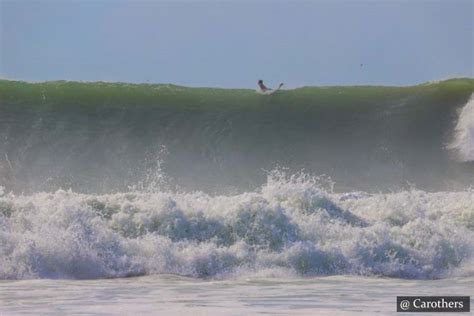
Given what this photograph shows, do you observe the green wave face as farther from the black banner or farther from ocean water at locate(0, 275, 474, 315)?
the black banner

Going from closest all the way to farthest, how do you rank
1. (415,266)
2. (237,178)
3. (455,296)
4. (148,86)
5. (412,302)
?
(412,302)
(455,296)
(415,266)
(237,178)
(148,86)

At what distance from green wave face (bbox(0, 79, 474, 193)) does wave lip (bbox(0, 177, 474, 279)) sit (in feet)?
18.4

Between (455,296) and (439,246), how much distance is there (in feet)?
10.9

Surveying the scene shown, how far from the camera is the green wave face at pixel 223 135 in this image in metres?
19.2

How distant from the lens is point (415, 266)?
433 inches

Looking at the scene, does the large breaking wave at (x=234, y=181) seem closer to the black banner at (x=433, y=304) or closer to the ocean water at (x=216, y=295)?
the ocean water at (x=216, y=295)

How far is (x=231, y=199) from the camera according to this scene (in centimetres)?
1251

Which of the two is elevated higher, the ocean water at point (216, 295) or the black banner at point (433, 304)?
the ocean water at point (216, 295)

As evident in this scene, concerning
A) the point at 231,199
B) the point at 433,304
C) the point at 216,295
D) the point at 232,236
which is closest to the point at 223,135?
the point at 231,199

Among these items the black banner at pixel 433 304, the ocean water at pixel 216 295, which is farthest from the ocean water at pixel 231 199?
the black banner at pixel 433 304

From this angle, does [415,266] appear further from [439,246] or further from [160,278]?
[160,278]

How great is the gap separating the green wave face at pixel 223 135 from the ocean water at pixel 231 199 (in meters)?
0.05

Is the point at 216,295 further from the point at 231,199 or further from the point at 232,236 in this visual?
the point at 231,199

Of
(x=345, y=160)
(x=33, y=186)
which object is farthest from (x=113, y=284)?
Answer: (x=345, y=160)
